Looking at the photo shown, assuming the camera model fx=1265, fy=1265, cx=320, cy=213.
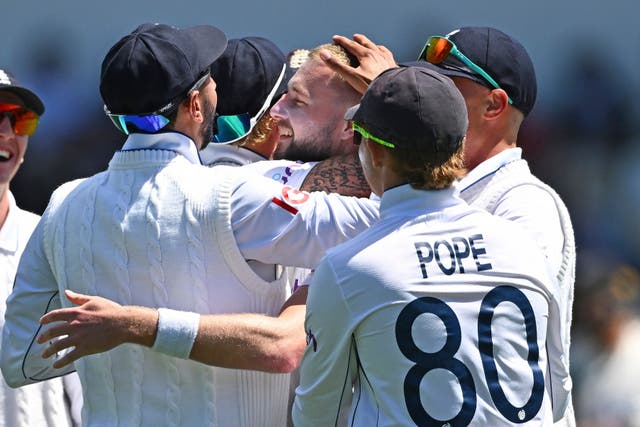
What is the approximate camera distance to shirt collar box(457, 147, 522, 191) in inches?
132

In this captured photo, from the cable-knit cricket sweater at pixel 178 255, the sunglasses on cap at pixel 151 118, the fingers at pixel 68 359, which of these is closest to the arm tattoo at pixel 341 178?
the cable-knit cricket sweater at pixel 178 255

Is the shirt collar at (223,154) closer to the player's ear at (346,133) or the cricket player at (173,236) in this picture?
the player's ear at (346,133)

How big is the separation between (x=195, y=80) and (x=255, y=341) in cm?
67

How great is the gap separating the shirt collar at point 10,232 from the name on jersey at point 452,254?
2311 millimetres

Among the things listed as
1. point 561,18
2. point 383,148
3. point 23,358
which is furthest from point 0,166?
point 561,18

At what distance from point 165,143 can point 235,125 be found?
75cm

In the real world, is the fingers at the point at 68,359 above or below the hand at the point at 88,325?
below

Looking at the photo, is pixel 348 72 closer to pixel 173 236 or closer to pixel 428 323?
pixel 173 236

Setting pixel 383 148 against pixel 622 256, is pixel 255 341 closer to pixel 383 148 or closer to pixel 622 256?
pixel 383 148

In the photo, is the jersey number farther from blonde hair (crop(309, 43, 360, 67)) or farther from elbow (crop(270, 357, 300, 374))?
blonde hair (crop(309, 43, 360, 67))

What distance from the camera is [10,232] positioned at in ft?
15.4

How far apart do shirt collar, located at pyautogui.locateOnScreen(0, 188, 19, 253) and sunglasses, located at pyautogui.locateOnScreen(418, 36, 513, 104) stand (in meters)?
1.86

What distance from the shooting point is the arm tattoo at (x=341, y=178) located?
11.4 feet

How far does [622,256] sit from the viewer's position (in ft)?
25.6
